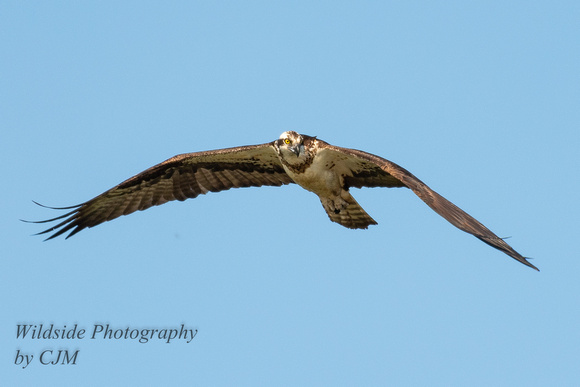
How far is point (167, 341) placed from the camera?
12.6 metres

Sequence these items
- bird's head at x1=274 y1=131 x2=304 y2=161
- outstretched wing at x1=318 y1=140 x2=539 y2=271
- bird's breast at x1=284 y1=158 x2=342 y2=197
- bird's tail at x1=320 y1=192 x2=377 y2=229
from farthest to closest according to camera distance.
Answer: bird's tail at x1=320 y1=192 x2=377 y2=229, bird's breast at x1=284 y1=158 x2=342 y2=197, bird's head at x1=274 y1=131 x2=304 y2=161, outstretched wing at x1=318 y1=140 x2=539 y2=271

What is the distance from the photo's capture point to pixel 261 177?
13.6 meters

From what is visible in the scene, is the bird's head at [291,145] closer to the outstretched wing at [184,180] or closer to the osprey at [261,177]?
the osprey at [261,177]

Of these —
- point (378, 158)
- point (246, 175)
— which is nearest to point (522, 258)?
point (378, 158)

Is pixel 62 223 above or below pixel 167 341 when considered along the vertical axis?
above

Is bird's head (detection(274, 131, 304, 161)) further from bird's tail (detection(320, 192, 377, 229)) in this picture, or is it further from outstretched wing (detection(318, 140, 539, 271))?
bird's tail (detection(320, 192, 377, 229))

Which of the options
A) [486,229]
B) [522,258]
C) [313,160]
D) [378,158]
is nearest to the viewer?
[522,258]

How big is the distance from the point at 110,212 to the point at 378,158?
188 inches

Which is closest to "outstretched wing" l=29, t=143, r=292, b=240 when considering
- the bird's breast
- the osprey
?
the osprey

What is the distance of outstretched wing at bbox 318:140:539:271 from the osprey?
0.02 metres

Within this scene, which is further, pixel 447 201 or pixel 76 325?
pixel 76 325

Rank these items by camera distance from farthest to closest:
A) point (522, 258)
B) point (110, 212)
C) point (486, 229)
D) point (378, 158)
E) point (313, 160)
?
1. point (110, 212)
2. point (313, 160)
3. point (378, 158)
4. point (486, 229)
5. point (522, 258)

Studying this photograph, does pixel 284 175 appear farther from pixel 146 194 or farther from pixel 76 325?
pixel 76 325

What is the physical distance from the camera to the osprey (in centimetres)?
1205
